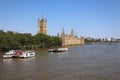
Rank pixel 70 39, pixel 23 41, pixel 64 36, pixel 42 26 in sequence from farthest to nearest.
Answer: pixel 70 39 → pixel 64 36 → pixel 42 26 → pixel 23 41

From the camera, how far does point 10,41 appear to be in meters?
65.1

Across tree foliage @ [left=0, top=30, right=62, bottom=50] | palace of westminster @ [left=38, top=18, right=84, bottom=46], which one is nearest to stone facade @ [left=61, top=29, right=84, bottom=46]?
palace of westminster @ [left=38, top=18, right=84, bottom=46]

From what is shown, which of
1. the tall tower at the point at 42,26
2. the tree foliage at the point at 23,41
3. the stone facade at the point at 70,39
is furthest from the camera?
the stone facade at the point at 70,39

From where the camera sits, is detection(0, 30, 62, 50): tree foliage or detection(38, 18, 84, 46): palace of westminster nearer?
detection(0, 30, 62, 50): tree foliage

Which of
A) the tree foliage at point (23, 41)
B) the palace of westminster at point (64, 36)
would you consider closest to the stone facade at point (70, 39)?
the palace of westminster at point (64, 36)

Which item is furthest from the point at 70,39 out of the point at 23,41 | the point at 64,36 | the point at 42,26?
the point at 23,41

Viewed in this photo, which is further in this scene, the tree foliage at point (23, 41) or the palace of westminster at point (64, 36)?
the palace of westminster at point (64, 36)

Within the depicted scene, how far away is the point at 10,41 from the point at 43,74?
3996cm

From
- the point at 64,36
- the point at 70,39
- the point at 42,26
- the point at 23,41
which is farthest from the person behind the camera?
the point at 70,39

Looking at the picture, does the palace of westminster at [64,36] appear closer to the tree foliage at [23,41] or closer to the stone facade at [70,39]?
the stone facade at [70,39]

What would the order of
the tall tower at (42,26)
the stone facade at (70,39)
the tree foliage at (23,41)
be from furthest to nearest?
1. the stone facade at (70,39)
2. the tall tower at (42,26)
3. the tree foliage at (23,41)

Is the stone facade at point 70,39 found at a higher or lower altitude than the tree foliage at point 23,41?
higher

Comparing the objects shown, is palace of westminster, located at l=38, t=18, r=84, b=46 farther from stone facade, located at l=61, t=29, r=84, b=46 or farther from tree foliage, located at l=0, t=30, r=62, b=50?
tree foliage, located at l=0, t=30, r=62, b=50

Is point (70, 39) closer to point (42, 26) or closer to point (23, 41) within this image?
point (42, 26)
